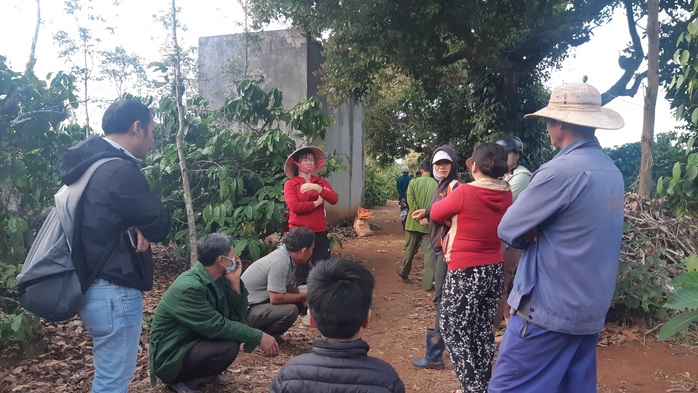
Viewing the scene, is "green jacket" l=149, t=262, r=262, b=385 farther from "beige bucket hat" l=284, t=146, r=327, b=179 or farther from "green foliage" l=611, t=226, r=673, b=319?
"green foliage" l=611, t=226, r=673, b=319

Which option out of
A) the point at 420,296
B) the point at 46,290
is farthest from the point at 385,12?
the point at 46,290

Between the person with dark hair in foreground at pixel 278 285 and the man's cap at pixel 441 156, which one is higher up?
the man's cap at pixel 441 156

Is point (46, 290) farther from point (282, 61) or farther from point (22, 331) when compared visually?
point (282, 61)

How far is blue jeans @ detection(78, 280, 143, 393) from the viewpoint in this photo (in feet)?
8.43

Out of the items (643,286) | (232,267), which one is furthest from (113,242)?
(643,286)

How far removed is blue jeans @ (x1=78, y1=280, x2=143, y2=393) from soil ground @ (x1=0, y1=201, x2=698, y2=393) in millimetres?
1159

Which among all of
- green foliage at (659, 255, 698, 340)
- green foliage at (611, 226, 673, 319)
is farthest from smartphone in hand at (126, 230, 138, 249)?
green foliage at (611, 226, 673, 319)

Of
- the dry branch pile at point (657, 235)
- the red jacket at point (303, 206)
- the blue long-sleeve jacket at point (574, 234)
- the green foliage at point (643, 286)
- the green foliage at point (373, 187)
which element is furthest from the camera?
the green foliage at point (373, 187)

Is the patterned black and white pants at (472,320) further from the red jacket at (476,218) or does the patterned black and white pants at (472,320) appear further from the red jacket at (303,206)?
the red jacket at (303,206)

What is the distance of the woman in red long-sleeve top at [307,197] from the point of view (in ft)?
18.2

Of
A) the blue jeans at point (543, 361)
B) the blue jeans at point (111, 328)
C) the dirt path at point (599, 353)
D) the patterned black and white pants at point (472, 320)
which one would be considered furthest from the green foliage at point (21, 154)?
the blue jeans at point (543, 361)

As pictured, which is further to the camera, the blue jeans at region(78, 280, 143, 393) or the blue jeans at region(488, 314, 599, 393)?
the blue jeans at region(78, 280, 143, 393)

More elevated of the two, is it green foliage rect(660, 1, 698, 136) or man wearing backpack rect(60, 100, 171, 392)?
green foliage rect(660, 1, 698, 136)

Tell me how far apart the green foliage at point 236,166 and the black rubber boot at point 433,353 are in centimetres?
263
